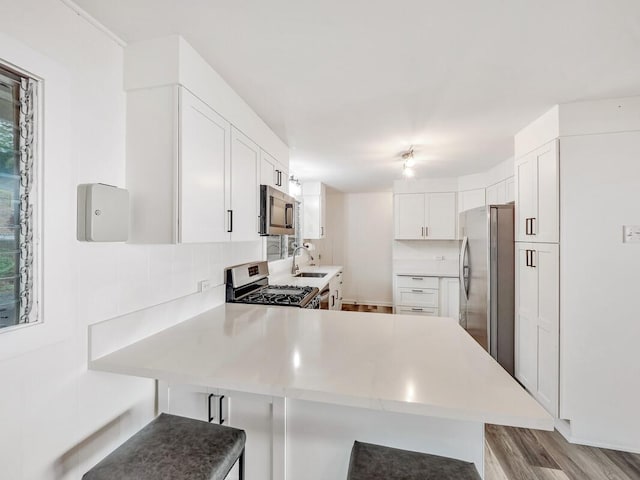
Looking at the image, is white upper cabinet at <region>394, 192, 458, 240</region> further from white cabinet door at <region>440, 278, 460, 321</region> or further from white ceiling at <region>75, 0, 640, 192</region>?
white ceiling at <region>75, 0, 640, 192</region>

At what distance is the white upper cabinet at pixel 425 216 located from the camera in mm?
4266

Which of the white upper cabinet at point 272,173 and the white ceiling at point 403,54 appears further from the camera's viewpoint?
the white upper cabinet at point 272,173

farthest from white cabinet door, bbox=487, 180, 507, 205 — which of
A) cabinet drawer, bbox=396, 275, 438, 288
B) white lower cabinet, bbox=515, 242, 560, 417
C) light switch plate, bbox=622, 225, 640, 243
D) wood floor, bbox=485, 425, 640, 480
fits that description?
wood floor, bbox=485, 425, 640, 480

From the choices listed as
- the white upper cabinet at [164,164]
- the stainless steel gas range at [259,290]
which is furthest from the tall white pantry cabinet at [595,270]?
the white upper cabinet at [164,164]

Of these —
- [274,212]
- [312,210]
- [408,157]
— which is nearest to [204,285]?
[274,212]

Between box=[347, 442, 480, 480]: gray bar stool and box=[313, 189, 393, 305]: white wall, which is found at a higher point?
box=[313, 189, 393, 305]: white wall

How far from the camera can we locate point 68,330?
989mm

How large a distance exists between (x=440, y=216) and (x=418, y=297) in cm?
131

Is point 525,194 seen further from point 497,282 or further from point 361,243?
point 361,243

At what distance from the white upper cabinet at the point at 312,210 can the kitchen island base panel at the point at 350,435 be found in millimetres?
3300

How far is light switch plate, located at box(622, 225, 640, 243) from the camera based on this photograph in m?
1.77

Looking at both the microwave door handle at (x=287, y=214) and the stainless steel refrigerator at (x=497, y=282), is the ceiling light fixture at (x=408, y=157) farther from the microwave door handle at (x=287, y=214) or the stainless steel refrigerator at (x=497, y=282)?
the microwave door handle at (x=287, y=214)

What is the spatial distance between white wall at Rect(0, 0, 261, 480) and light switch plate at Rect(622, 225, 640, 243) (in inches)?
113

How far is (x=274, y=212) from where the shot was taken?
214 centimetres
